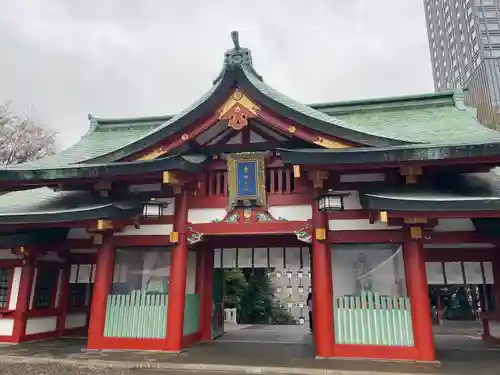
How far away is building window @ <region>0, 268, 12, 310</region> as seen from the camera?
1147 cm

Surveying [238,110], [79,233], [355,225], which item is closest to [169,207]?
[238,110]

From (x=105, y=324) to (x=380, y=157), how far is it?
25.5 feet

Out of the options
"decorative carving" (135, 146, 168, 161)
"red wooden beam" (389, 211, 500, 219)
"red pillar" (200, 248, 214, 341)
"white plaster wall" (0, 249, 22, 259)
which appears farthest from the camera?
"red pillar" (200, 248, 214, 341)

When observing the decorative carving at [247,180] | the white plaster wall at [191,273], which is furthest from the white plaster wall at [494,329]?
the white plaster wall at [191,273]

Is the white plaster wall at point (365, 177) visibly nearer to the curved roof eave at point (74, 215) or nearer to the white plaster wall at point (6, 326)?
the curved roof eave at point (74, 215)

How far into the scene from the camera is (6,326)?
11.2 meters

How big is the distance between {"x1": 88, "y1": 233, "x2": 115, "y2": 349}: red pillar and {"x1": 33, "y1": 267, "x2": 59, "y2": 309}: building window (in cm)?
305

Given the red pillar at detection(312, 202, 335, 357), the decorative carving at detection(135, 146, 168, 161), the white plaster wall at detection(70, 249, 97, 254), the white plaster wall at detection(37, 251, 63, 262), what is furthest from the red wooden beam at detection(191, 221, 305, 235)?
the white plaster wall at detection(37, 251, 63, 262)

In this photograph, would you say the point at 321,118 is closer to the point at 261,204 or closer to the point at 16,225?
the point at 261,204

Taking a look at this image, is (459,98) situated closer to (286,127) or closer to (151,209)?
(286,127)

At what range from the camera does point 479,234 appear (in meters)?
9.25

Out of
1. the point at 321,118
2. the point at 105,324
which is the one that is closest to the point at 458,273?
the point at 321,118

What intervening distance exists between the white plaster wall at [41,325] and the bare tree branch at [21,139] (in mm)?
25538

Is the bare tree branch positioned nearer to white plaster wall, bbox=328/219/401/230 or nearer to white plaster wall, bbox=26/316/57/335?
white plaster wall, bbox=26/316/57/335
